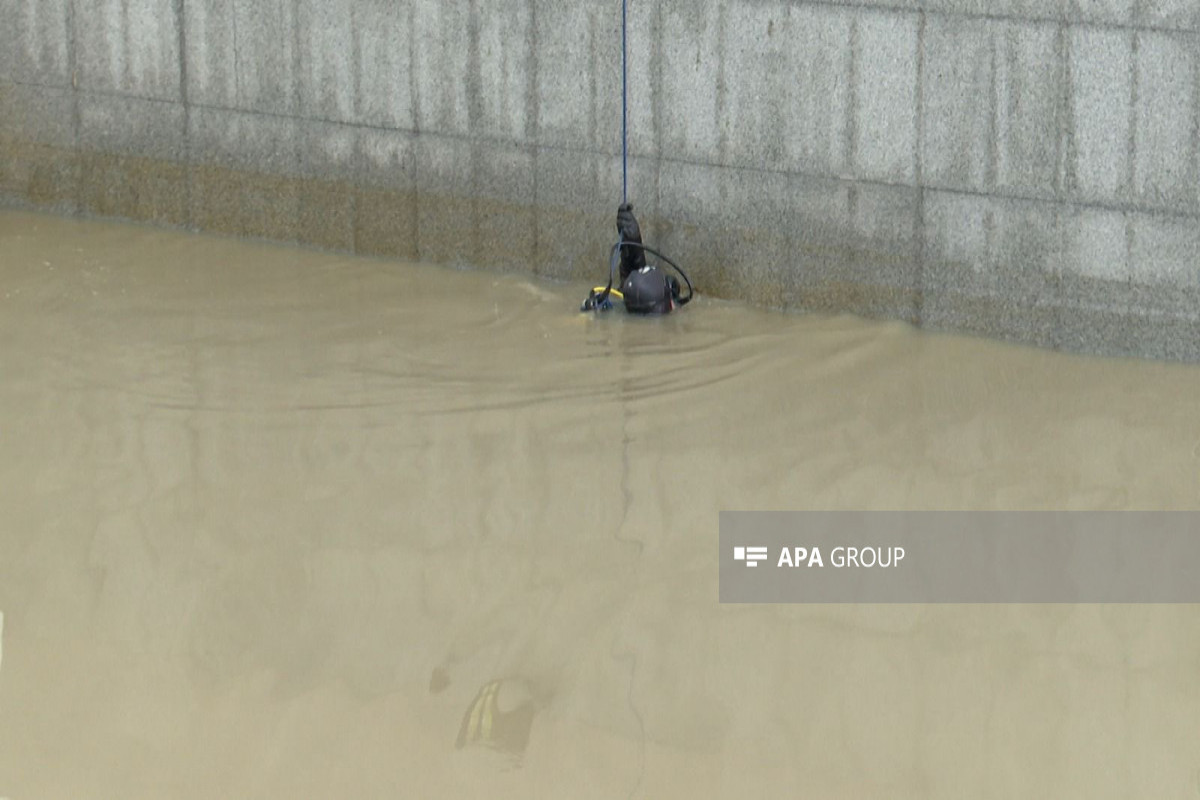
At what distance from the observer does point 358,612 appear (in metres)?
4.91

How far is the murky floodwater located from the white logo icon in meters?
0.16

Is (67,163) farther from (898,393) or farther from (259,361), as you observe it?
(898,393)

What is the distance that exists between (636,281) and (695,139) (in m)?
0.58

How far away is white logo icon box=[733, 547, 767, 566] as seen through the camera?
516 cm

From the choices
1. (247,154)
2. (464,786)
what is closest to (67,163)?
(247,154)

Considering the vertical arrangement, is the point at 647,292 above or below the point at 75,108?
below

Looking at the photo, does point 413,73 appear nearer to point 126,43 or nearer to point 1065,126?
point 126,43

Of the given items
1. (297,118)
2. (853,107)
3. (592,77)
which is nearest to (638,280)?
(592,77)

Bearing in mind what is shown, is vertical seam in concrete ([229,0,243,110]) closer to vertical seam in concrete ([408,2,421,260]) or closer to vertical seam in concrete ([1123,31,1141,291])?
vertical seam in concrete ([408,2,421,260])

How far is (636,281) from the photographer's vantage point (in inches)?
276

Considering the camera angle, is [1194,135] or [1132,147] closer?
[1194,135]

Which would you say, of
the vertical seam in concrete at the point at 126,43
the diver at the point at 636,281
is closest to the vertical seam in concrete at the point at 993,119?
the diver at the point at 636,281

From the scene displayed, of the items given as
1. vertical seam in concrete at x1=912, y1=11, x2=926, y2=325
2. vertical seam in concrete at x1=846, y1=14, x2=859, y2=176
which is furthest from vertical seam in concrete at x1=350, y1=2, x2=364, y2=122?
vertical seam in concrete at x1=912, y1=11, x2=926, y2=325

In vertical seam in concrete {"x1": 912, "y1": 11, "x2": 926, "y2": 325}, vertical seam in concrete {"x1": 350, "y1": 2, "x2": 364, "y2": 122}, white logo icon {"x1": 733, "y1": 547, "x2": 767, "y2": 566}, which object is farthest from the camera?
vertical seam in concrete {"x1": 350, "y1": 2, "x2": 364, "y2": 122}
